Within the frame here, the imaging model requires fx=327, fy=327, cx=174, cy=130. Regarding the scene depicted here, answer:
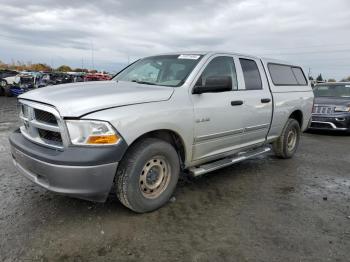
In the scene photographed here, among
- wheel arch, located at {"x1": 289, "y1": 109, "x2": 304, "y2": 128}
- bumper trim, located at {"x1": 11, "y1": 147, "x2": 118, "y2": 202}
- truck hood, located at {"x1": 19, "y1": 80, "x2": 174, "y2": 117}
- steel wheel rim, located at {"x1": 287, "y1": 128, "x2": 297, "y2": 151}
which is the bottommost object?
steel wheel rim, located at {"x1": 287, "y1": 128, "x2": 297, "y2": 151}

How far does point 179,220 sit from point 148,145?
87 centimetres

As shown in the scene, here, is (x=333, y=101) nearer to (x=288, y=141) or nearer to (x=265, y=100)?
(x=288, y=141)

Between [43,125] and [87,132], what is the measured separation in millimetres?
534

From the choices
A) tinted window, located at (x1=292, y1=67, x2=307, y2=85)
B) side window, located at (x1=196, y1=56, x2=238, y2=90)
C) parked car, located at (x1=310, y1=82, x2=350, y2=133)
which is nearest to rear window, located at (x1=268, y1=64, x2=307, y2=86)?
tinted window, located at (x1=292, y1=67, x2=307, y2=85)

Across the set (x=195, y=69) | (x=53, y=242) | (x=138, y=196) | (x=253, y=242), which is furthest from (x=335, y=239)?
(x=53, y=242)

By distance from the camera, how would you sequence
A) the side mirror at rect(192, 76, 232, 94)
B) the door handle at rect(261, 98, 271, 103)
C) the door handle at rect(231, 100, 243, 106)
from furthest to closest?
the door handle at rect(261, 98, 271, 103) → the door handle at rect(231, 100, 243, 106) → the side mirror at rect(192, 76, 232, 94)

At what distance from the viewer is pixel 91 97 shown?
3.15 meters

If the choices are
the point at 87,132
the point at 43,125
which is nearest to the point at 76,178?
the point at 87,132

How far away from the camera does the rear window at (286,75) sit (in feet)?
18.8

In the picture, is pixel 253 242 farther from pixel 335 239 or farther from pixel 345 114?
pixel 345 114

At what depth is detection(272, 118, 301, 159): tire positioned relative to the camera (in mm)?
6168

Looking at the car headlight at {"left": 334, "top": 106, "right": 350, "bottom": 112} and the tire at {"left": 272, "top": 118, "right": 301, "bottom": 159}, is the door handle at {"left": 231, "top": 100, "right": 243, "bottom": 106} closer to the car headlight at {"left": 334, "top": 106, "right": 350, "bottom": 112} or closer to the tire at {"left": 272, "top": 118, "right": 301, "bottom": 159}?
the tire at {"left": 272, "top": 118, "right": 301, "bottom": 159}

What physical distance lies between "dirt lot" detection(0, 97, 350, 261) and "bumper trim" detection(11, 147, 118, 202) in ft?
1.38

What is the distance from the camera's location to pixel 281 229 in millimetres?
3375
